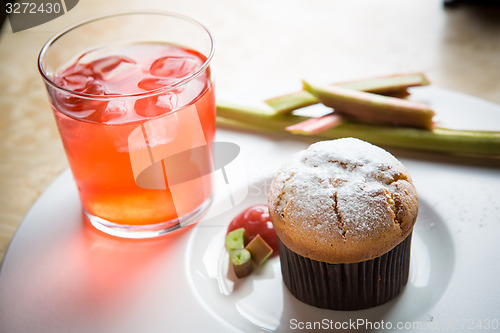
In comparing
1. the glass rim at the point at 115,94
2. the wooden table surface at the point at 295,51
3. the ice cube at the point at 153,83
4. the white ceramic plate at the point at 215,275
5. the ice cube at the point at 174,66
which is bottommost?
the white ceramic plate at the point at 215,275

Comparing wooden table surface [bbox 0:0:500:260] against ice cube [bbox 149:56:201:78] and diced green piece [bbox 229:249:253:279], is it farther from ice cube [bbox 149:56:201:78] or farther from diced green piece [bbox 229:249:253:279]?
diced green piece [bbox 229:249:253:279]

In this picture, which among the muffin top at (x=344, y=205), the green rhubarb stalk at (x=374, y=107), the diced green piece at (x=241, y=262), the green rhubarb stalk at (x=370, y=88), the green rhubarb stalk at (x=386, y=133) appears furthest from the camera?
the green rhubarb stalk at (x=370, y=88)

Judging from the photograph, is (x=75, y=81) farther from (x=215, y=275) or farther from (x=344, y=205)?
(x=344, y=205)

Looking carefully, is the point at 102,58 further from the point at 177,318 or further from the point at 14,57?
the point at 14,57

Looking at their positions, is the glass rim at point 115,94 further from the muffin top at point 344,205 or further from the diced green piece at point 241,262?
the diced green piece at point 241,262

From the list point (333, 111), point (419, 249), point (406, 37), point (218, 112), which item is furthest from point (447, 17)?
point (419, 249)

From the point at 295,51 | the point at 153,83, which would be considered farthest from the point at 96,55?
the point at 295,51

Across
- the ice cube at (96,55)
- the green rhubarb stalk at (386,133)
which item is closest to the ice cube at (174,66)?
the ice cube at (96,55)
